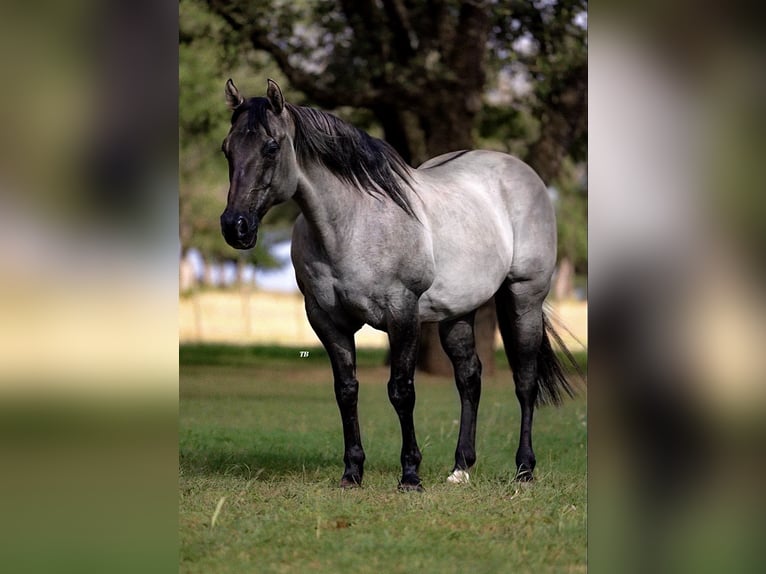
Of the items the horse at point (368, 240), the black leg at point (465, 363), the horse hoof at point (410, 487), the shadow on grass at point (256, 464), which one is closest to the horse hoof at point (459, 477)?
the horse at point (368, 240)

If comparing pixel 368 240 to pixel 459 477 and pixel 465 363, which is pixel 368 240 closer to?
pixel 465 363

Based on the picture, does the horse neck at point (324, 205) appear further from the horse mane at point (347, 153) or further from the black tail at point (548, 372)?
the black tail at point (548, 372)

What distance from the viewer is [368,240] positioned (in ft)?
18.0

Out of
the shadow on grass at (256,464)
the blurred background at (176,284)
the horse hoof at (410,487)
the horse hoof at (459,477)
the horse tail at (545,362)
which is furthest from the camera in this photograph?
the horse tail at (545,362)

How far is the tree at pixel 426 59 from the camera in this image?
13.1 meters

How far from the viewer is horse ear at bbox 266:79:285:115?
16.8ft

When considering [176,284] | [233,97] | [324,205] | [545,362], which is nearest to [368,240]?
[324,205]

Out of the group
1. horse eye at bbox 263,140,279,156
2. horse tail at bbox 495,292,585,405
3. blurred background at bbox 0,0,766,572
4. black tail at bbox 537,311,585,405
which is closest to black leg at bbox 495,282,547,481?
horse tail at bbox 495,292,585,405

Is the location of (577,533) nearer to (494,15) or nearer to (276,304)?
(494,15)

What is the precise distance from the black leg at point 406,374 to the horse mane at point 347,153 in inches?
24.2

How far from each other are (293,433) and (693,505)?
6536mm

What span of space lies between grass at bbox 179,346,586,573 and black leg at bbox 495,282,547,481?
1.80ft

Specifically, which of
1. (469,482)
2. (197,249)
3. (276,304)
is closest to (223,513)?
(469,482)

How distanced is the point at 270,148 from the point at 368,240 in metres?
0.78
